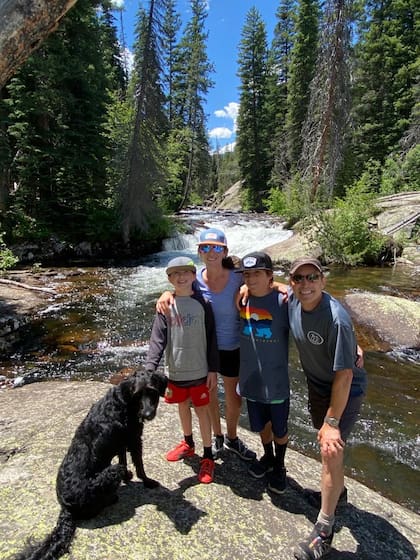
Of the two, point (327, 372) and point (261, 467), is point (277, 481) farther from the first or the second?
point (327, 372)

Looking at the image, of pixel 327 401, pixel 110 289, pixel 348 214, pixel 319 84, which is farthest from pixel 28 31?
pixel 319 84

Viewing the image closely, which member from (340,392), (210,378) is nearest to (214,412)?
(210,378)

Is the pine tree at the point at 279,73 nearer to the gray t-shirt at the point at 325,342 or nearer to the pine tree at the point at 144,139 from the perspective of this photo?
the pine tree at the point at 144,139

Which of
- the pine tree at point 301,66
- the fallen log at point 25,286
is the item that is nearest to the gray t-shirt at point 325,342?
the fallen log at point 25,286

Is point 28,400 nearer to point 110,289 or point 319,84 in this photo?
point 110,289

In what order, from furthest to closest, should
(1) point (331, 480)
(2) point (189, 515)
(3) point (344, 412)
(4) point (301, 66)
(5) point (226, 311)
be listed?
1. (4) point (301, 66)
2. (5) point (226, 311)
3. (2) point (189, 515)
4. (3) point (344, 412)
5. (1) point (331, 480)

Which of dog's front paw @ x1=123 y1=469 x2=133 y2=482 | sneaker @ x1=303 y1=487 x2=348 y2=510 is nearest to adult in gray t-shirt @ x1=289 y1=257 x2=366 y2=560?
sneaker @ x1=303 y1=487 x2=348 y2=510

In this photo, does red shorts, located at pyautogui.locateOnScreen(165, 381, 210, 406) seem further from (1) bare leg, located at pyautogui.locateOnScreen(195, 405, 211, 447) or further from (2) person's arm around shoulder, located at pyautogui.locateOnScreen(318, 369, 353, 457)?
(2) person's arm around shoulder, located at pyautogui.locateOnScreen(318, 369, 353, 457)

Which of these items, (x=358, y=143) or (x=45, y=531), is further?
(x=358, y=143)

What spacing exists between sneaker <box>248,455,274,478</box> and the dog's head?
4.31 feet

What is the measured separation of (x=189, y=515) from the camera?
9.11 ft

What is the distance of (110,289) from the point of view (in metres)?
13.0

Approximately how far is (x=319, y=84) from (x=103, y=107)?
1203cm

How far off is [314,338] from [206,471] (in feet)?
5.25
